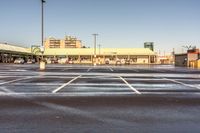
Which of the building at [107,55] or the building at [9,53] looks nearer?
the building at [9,53]

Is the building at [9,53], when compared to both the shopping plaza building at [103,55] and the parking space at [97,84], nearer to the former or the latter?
the shopping plaza building at [103,55]

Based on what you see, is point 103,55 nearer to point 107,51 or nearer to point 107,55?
point 107,55

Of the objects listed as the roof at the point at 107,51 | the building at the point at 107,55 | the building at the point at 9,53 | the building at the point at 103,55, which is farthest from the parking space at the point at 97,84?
the roof at the point at 107,51

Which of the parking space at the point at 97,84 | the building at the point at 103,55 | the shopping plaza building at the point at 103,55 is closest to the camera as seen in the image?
the parking space at the point at 97,84

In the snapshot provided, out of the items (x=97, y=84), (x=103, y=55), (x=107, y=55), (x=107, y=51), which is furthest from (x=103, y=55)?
(x=97, y=84)

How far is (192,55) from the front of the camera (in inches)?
3273

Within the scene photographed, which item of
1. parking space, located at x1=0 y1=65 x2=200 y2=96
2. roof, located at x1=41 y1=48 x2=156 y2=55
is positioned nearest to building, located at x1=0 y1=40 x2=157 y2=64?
roof, located at x1=41 y1=48 x2=156 y2=55

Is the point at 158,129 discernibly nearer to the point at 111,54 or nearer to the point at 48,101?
the point at 48,101

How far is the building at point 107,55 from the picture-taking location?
141250mm

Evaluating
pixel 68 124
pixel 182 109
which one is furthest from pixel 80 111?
pixel 182 109

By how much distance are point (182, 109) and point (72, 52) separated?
440 feet

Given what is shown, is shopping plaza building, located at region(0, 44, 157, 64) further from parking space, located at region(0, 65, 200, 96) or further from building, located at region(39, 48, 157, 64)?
parking space, located at region(0, 65, 200, 96)

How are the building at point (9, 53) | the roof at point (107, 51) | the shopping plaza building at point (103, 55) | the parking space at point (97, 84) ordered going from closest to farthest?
1. the parking space at point (97, 84)
2. the building at point (9, 53)
3. the shopping plaza building at point (103, 55)
4. the roof at point (107, 51)

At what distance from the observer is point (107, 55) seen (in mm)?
145625
